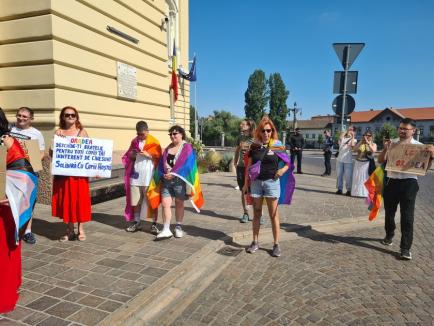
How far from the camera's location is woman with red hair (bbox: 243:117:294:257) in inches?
183

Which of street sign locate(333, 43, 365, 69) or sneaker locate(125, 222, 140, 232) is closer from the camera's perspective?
sneaker locate(125, 222, 140, 232)

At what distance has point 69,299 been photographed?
3.25m

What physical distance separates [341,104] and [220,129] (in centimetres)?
7183

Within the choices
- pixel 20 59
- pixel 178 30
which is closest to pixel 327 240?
pixel 20 59

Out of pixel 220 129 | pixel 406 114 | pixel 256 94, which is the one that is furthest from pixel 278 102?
pixel 406 114

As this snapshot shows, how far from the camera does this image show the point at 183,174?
5.10 m

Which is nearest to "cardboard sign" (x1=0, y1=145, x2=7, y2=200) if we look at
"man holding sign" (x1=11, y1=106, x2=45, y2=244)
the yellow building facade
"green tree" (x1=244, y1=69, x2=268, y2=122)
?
"man holding sign" (x1=11, y1=106, x2=45, y2=244)

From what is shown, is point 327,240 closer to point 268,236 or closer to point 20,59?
point 268,236

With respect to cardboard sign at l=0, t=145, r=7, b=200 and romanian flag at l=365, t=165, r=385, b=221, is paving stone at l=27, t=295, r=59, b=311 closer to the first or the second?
cardboard sign at l=0, t=145, r=7, b=200

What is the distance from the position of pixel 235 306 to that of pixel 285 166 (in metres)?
2.12

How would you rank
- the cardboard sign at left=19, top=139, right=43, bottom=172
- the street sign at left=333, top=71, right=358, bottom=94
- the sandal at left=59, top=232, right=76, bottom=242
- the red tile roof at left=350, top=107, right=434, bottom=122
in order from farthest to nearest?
the red tile roof at left=350, top=107, right=434, bottom=122
the street sign at left=333, top=71, right=358, bottom=94
the sandal at left=59, top=232, right=76, bottom=242
the cardboard sign at left=19, top=139, right=43, bottom=172

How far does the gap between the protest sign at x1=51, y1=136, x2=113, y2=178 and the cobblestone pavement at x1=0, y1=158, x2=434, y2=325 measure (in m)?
1.06

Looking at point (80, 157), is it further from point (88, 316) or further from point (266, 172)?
point (266, 172)

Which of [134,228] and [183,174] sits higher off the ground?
[183,174]
